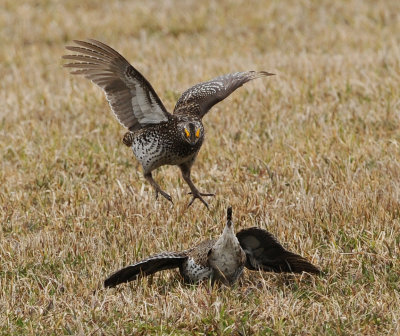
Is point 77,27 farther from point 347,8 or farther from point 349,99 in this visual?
point 349,99

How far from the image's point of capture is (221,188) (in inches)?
283

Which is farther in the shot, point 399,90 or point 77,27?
point 77,27

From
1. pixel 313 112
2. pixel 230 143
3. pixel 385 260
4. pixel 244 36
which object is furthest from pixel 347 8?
pixel 385 260

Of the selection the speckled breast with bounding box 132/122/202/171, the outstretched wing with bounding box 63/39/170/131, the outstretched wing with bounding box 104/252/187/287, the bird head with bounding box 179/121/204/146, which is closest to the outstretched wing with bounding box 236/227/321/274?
the outstretched wing with bounding box 104/252/187/287

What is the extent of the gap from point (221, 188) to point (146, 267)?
204cm

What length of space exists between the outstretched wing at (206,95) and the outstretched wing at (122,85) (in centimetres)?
32

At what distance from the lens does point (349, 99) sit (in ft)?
30.9

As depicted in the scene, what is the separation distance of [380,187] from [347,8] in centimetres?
844

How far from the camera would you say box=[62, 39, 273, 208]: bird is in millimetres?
6129

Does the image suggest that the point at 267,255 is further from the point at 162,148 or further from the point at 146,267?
the point at 162,148

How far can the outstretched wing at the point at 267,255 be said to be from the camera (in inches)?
210

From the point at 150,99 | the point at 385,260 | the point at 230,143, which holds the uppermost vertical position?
the point at 150,99

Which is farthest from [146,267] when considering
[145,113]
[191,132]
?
[145,113]

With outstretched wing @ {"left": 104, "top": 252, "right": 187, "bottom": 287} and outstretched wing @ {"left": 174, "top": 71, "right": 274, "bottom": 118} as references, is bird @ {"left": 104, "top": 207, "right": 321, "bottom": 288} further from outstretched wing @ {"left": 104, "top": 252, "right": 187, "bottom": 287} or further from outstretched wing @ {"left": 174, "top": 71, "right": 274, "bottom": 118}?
outstretched wing @ {"left": 174, "top": 71, "right": 274, "bottom": 118}
